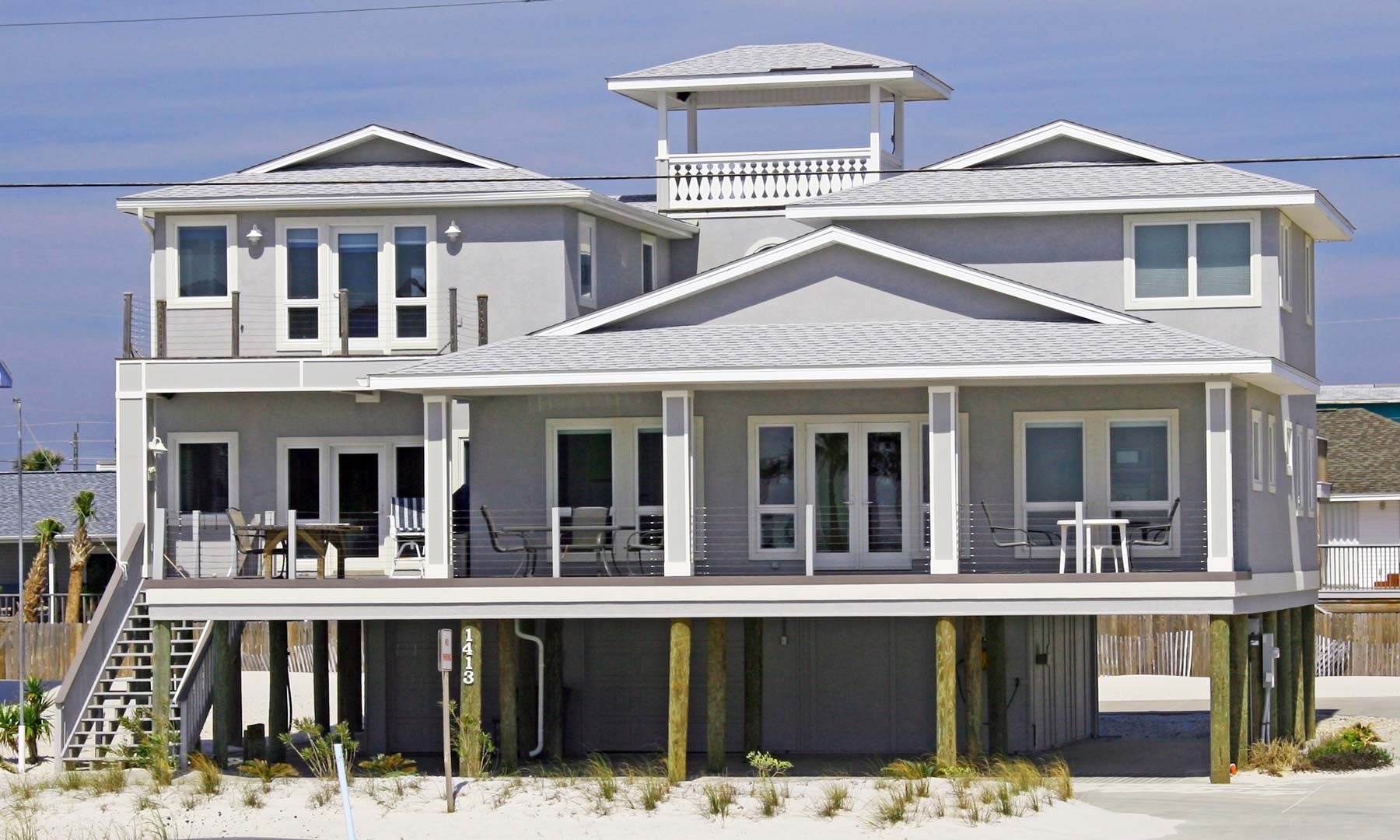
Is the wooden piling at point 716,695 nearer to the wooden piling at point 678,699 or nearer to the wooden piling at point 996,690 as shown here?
the wooden piling at point 678,699

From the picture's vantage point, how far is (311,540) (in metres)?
28.5

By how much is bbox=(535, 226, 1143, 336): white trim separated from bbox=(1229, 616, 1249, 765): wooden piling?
13.7 feet

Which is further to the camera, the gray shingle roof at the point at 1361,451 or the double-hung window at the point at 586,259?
the gray shingle roof at the point at 1361,451

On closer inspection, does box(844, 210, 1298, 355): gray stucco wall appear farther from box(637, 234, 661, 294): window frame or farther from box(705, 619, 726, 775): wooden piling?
box(705, 619, 726, 775): wooden piling

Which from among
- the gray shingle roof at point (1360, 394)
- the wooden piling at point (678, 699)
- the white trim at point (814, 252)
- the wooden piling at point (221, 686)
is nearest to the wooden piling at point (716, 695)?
the wooden piling at point (678, 699)

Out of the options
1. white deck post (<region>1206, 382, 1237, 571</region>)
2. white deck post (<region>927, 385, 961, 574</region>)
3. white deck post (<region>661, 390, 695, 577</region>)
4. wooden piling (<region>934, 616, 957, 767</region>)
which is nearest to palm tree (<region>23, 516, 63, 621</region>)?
white deck post (<region>661, 390, 695, 577</region>)

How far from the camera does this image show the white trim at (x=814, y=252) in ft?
93.5

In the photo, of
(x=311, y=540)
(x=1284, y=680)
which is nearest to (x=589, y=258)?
(x=311, y=540)

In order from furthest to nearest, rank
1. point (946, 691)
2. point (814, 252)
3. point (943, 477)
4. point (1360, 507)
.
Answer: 1. point (1360, 507)
2. point (814, 252)
3. point (946, 691)
4. point (943, 477)

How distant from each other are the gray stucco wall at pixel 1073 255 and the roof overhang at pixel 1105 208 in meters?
0.27

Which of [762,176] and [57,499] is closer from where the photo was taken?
[762,176]

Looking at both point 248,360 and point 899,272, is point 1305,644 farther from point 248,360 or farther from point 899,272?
point 248,360

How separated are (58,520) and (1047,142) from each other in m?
37.3

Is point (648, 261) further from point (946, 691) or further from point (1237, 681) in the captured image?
point (1237, 681)
